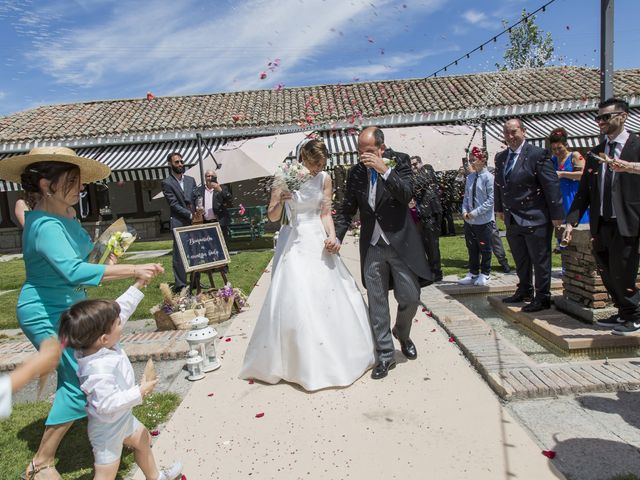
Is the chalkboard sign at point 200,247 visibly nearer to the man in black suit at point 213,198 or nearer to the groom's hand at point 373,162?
Answer: the man in black suit at point 213,198

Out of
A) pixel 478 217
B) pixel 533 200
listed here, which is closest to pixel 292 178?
pixel 533 200

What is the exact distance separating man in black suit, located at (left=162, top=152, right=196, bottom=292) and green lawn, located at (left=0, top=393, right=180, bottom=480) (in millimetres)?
3506

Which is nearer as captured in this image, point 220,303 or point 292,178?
point 292,178

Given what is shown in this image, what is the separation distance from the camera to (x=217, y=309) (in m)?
6.37

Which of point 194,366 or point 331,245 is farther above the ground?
point 331,245

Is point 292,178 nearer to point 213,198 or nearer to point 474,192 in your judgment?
point 474,192

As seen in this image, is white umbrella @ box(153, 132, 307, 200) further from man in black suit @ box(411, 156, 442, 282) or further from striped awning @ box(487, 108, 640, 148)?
striped awning @ box(487, 108, 640, 148)

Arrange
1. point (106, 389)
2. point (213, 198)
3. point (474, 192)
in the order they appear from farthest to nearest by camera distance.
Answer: point (213, 198), point (474, 192), point (106, 389)

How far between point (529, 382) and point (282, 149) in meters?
10.2

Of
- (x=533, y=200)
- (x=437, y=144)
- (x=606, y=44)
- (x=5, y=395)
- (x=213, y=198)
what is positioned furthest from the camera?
(x=437, y=144)

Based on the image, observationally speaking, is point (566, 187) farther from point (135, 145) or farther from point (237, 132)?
point (135, 145)

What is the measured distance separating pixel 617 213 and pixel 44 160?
15.0ft

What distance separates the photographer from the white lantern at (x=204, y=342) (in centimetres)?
436

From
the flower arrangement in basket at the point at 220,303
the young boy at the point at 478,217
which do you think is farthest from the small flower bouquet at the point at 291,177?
the young boy at the point at 478,217
